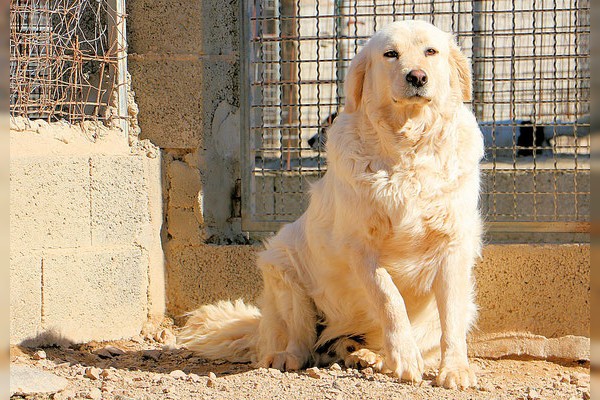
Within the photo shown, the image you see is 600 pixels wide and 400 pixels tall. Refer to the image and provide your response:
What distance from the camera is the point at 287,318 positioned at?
4.48 meters

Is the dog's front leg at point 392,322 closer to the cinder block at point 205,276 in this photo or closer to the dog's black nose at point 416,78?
the dog's black nose at point 416,78

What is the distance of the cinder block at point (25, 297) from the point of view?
439 cm

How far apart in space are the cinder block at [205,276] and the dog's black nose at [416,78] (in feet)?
6.95

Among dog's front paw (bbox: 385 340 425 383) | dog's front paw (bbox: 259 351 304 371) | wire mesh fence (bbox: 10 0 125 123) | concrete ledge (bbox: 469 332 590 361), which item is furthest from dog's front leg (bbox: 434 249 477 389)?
wire mesh fence (bbox: 10 0 125 123)

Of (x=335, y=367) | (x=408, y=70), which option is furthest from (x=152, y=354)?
(x=408, y=70)

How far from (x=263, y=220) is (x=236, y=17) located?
1409 millimetres

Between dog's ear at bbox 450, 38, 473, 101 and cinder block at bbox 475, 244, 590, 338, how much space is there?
1.27 m

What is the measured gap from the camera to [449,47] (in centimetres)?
415

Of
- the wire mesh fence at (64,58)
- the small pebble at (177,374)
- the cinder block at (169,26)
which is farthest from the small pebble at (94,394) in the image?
the cinder block at (169,26)

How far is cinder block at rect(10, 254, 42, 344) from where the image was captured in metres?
4.39

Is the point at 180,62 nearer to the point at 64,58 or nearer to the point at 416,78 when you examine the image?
the point at 64,58

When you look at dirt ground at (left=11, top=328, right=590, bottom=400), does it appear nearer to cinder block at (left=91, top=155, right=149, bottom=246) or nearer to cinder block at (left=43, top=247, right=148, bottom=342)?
cinder block at (left=43, top=247, right=148, bottom=342)

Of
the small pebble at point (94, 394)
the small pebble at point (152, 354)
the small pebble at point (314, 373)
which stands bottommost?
the small pebble at point (152, 354)

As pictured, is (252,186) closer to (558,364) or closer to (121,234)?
(121,234)
